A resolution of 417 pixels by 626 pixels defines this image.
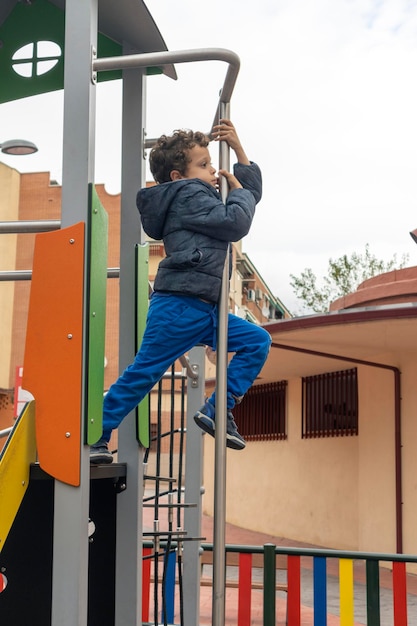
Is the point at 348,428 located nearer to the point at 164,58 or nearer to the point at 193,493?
the point at 193,493

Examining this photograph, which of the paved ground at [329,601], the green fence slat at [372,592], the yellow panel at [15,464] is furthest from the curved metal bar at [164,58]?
the paved ground at [329,601]

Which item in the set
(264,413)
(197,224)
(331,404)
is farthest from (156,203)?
(264,413)

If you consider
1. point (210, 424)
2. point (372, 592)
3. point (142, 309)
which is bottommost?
point (372, 592)

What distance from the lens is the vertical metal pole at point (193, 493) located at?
554 cm

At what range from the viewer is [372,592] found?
230 inches

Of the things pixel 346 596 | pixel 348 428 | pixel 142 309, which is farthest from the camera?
pixel 348 428

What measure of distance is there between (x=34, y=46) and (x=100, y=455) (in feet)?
6.34

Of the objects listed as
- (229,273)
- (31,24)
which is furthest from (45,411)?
(31,24)

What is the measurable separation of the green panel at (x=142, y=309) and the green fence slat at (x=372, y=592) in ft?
9.31

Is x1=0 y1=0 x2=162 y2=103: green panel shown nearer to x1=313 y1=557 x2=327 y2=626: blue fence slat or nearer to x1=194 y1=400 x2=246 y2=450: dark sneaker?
x1=194 y1=400 x2=246 y2=450: dark sneaker

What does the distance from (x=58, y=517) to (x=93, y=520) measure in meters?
0.87

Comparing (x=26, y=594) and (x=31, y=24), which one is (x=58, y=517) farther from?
(x=31, y=24)

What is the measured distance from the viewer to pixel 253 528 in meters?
17.9

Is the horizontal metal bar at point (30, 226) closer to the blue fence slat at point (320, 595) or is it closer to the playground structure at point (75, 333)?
the playground structure at point (75, 333)
